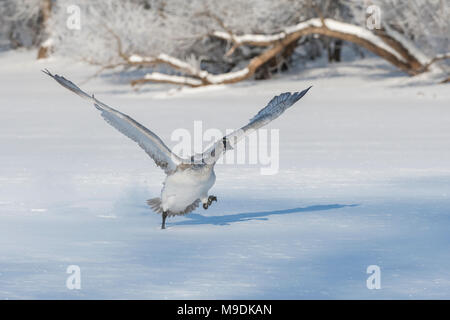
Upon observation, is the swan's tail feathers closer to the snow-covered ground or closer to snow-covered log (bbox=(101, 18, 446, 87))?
the snow-covered ground

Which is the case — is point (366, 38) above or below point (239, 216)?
above

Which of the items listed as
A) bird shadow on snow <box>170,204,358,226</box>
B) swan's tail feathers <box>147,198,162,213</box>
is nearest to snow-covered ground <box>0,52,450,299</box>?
bird shadow on snow <box>170,204,358,226</box>

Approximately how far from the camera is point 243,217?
876cm

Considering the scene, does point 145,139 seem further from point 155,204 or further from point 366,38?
point 366,38

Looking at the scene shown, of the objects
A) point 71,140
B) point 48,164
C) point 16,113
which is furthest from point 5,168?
point 16,113

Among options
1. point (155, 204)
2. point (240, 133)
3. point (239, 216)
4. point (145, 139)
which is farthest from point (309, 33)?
point (240, 133)

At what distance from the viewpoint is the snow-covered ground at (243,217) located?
6.39 metres

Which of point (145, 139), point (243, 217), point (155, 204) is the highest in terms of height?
point (145, 139)

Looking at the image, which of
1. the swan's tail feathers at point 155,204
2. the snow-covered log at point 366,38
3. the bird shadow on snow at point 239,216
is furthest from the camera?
the snow-covered log at point 366,38

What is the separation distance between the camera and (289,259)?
707 cm

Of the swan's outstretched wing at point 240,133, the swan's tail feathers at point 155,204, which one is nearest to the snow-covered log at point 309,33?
the swan's outstretched wing at point 240,133

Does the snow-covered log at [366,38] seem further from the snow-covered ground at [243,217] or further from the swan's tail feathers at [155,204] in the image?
the swan's tail feathers at [155,204]

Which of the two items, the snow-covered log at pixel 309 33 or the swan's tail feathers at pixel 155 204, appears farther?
the snow-covered log at pixel 309 33

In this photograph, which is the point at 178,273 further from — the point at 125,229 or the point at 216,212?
the point at 216,212
